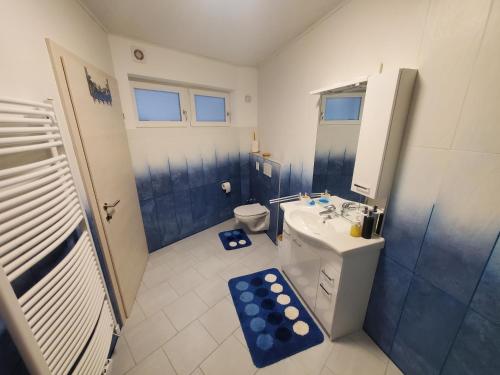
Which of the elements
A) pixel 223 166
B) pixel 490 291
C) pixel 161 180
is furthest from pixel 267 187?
pixel 490 291

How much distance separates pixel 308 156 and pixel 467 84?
1.12 meters

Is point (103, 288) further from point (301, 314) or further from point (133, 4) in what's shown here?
point (133, 4)

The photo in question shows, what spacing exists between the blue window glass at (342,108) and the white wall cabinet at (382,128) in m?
0.25

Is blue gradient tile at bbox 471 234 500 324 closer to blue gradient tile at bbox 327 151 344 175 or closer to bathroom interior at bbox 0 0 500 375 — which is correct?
bathroom interior at bbox 0 0 500 375

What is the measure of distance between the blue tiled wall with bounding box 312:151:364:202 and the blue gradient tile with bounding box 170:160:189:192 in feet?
5.47

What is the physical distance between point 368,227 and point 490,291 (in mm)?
531

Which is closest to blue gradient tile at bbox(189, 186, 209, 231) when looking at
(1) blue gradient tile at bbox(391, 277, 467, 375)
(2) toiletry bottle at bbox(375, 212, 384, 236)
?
(2) toiletry bottle at bbox(375, 212, 384, 236)

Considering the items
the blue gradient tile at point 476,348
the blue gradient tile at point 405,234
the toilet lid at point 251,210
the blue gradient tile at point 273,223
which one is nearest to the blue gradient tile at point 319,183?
the blue gradient tile at point 405,234

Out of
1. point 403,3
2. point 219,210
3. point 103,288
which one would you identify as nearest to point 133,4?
point 403,3

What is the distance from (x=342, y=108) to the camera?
1.51 meters

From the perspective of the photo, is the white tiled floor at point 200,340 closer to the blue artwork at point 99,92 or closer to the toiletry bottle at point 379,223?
the toiletry bottle at point 379,223

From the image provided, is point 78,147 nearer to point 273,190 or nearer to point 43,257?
point 43,257

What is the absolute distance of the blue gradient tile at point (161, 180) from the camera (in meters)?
2.32

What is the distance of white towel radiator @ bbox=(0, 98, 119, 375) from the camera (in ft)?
2.21
